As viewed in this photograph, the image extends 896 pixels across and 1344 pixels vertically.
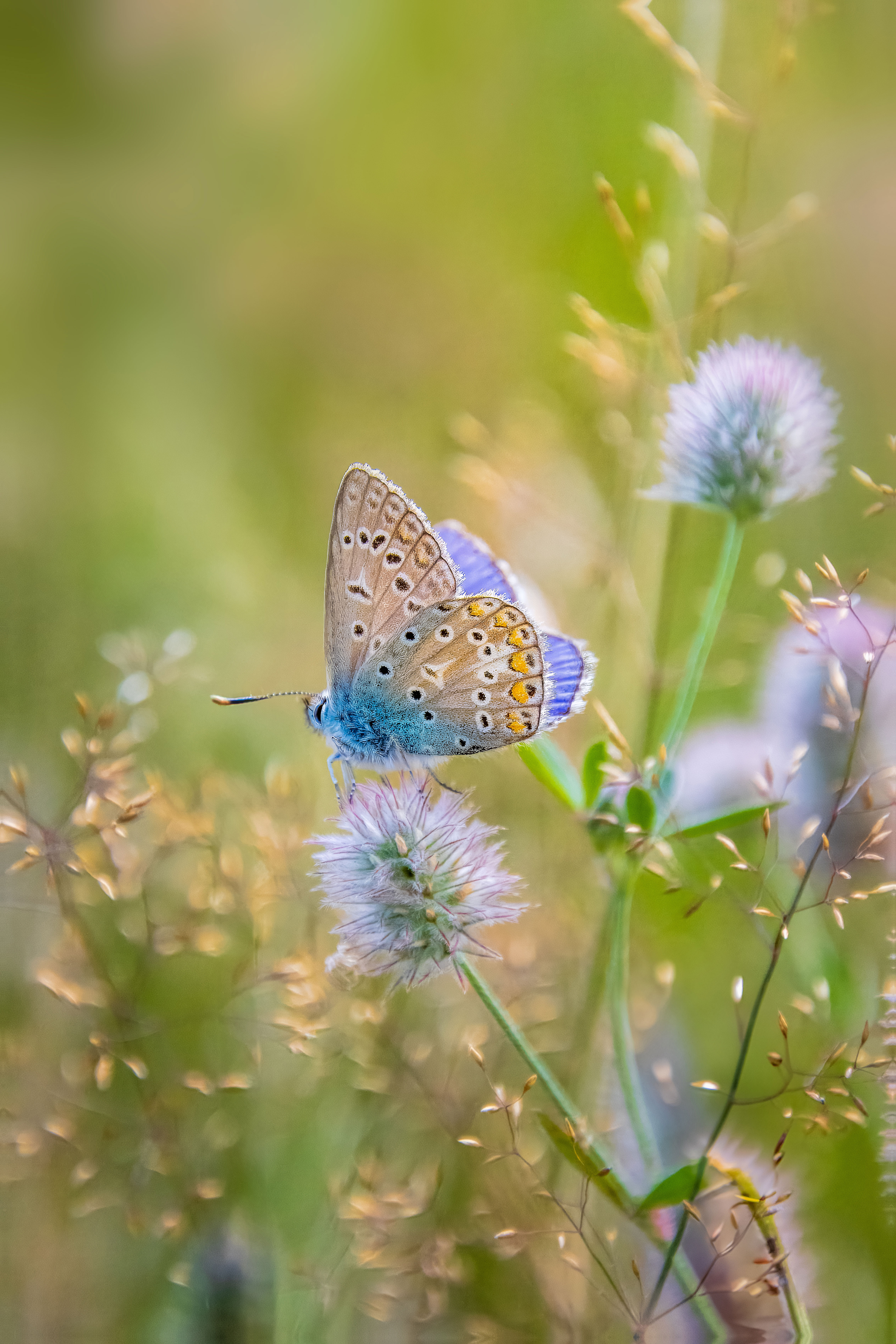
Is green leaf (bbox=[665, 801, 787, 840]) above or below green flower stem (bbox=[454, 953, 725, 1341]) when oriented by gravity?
above

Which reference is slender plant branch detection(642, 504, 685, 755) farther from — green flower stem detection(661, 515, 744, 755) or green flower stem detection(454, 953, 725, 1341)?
green flower stem detection(454, 953, 725, 1341)

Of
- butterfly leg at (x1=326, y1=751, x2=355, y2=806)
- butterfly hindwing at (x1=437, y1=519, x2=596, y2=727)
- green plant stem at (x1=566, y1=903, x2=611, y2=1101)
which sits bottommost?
green plant stem at (x1=566, y1=903, x2=611, y2=1101)

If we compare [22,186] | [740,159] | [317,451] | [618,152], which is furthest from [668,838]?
[22,186]

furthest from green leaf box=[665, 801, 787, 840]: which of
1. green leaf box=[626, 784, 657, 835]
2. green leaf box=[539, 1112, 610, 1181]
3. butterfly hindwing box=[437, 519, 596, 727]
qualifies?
green leaf box=[539, 1112, 610, 1181]

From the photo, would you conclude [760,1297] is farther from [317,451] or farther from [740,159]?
[740,159]

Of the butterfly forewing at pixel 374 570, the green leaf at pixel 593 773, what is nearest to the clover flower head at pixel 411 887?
the green leaf at pixel 593 773

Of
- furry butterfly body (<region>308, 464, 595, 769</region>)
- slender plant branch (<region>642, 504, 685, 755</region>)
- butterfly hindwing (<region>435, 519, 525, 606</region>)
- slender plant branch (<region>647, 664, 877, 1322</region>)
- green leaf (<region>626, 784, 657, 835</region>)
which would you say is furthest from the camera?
slender plant branch (<region>642, 504, 685, 755</region>)

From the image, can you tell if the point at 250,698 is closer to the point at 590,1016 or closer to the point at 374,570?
the point at 374,570
